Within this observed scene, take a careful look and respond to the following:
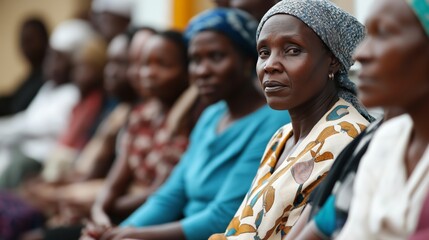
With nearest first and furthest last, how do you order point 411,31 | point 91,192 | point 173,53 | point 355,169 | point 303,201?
point 411,31 < point 355,169 < point 303,201 < point 173,53 < point 91,192

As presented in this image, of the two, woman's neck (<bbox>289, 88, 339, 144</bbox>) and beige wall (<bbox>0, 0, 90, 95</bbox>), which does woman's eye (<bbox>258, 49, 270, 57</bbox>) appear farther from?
beige wall (<bbox>0, 0, 90, 95</bbox>)

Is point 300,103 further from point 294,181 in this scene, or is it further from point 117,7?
point 117,7

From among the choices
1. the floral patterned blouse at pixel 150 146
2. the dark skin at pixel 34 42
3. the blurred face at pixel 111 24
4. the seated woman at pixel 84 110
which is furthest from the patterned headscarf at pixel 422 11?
the dark skin at pixel 34 42

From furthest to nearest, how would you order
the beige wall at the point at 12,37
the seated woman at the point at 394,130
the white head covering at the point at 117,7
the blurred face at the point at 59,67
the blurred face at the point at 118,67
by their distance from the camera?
1. the beige wall at the point at 12,37
2. the blurred face at the point at 59,67
3. the white head covering at the point at 117,7
4. the blurred face at the point at 118,67
5. the seated woman at the point at 394,130

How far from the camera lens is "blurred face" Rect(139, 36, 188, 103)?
5074 mm

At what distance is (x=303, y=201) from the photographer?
3.01m

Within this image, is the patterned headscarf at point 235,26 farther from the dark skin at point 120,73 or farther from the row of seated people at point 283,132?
the dark skin at point 120,73

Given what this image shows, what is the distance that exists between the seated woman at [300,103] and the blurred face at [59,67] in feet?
14.5

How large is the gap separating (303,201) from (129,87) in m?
3.19

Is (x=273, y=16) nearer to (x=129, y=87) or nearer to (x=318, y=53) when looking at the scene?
(x=318, y=53)

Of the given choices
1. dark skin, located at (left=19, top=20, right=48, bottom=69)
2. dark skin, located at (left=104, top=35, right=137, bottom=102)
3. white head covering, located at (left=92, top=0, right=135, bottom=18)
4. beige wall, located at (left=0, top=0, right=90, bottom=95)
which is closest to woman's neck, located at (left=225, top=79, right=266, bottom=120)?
dark skin, located at (left=104, top=35, right=137, bottom=102)

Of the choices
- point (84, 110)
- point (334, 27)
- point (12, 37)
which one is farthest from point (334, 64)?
point (12, 37)

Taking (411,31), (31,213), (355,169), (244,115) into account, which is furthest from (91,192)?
(411,31)

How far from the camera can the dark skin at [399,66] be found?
89.9 inches
